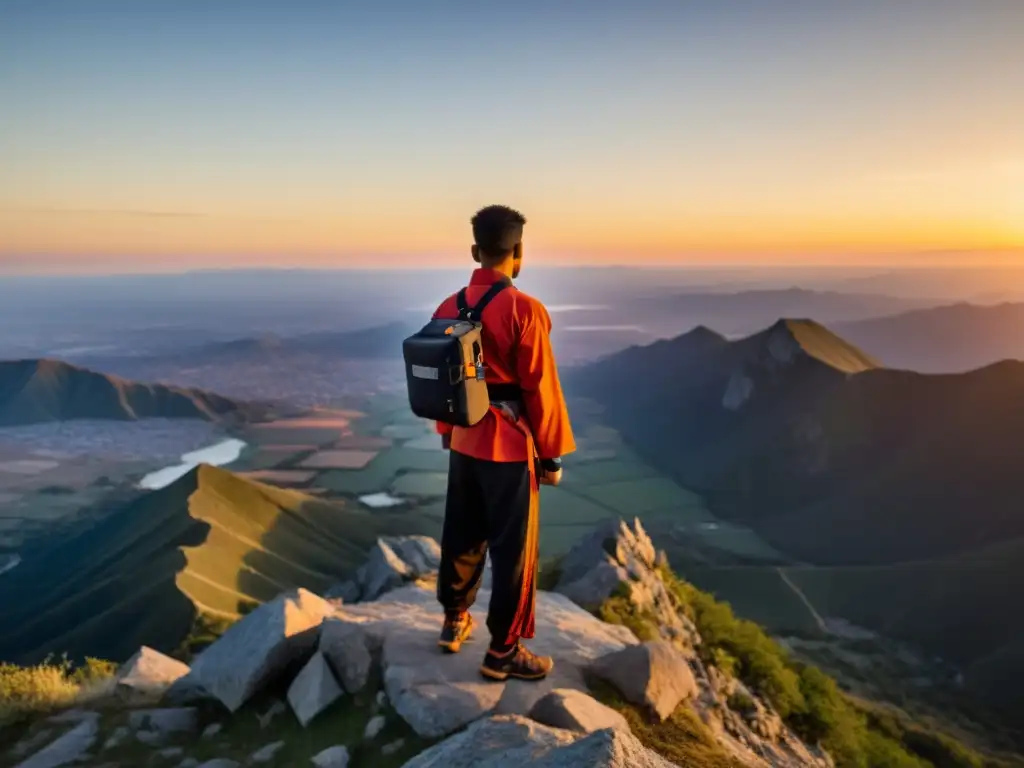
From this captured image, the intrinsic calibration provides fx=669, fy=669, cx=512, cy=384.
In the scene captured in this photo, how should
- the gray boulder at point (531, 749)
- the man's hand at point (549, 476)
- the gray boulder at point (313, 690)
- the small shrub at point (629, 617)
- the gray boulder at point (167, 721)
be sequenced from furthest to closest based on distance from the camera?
the small shrub at point (629, 617), the gray boulder at point (167, 721), the gray boulder at point (313, 690), the man's hand at point (549, 476), the gray boulder at point (531, 749)

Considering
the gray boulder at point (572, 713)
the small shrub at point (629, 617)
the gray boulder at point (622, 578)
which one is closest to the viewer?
the gray boulder at point (572, 713)

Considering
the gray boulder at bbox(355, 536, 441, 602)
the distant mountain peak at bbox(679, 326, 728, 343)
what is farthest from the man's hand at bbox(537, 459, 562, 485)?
the distant mountain peak at bbox(679, 326, 728, 343)

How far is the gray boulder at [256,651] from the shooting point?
7.93m

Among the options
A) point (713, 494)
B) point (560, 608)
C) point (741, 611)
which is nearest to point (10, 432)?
point (713, 494)

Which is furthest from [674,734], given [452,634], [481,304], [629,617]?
[481,304]

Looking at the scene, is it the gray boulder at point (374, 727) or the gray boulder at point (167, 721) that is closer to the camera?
the gray boulder at point (374, 727)

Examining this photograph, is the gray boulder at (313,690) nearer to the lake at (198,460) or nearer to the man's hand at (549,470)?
the man's hand at (549,470)

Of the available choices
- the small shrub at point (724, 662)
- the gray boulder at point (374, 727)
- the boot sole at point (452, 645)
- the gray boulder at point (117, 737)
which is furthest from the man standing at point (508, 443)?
the small shrub at point (724, 662)

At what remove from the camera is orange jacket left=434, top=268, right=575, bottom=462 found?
6.30m

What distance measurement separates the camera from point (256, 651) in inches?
321

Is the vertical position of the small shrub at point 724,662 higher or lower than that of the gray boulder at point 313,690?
lower

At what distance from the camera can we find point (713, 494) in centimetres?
12781

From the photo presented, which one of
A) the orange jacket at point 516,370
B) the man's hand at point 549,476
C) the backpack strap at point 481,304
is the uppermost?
the backpack strap at point 481,304

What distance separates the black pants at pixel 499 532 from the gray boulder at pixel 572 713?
34.2 inches
